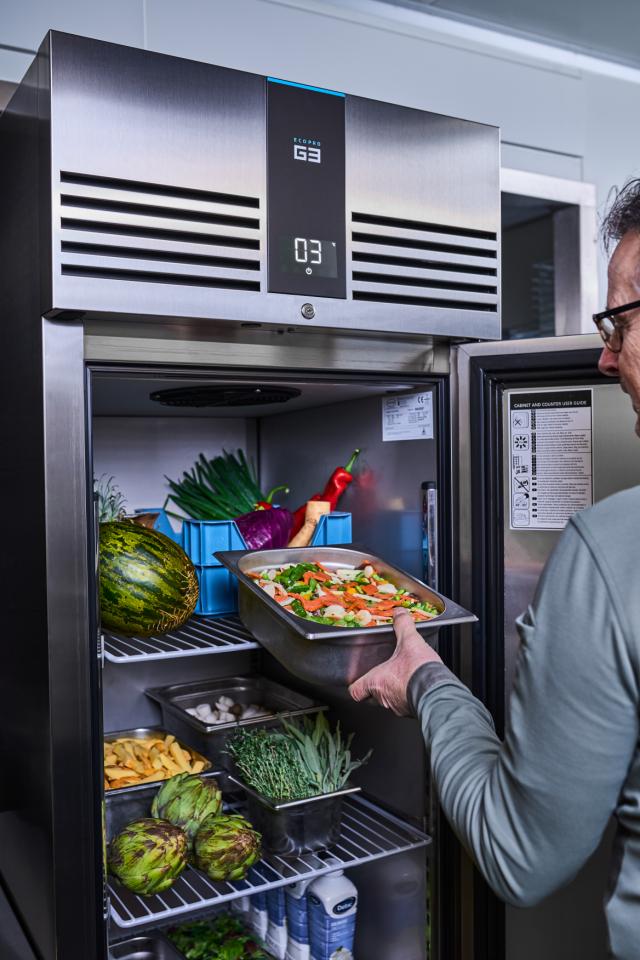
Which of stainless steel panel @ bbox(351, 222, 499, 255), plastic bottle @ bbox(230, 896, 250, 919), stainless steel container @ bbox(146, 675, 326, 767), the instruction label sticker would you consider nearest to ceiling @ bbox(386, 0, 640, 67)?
stainless steel panel @ bbox(351, 222, 499, 255)

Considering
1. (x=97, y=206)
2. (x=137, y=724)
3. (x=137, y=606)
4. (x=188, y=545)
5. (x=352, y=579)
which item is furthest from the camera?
(x=137, y=724)

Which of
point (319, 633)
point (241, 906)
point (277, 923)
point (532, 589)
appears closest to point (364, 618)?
point (319, 633)

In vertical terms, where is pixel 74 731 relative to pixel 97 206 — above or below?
below

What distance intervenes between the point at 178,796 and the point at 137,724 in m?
0.43

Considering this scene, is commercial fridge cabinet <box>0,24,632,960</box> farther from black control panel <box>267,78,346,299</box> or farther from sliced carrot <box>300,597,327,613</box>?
sliced carrot <box>300,597,327,613</box>

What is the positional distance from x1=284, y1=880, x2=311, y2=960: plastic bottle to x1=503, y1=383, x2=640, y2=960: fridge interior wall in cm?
47

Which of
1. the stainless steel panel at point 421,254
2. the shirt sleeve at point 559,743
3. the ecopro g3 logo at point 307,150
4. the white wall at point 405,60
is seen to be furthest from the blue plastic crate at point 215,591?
the white wall at point 405,60

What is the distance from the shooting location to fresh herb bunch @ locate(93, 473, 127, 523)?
68.9 inches

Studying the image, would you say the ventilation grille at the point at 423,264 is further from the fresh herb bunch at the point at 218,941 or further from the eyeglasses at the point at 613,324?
the fresh herb bunch at the point at 218,941

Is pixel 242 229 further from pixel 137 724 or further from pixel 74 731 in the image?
pixel 137 724

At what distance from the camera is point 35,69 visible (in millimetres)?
1224

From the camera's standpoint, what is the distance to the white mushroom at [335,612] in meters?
1.42

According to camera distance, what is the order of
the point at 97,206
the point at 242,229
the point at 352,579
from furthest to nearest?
the point at 352,579 < the point at 242,229 < the point at 97,206

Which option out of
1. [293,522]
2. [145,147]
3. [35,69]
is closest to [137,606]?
[293,522]
